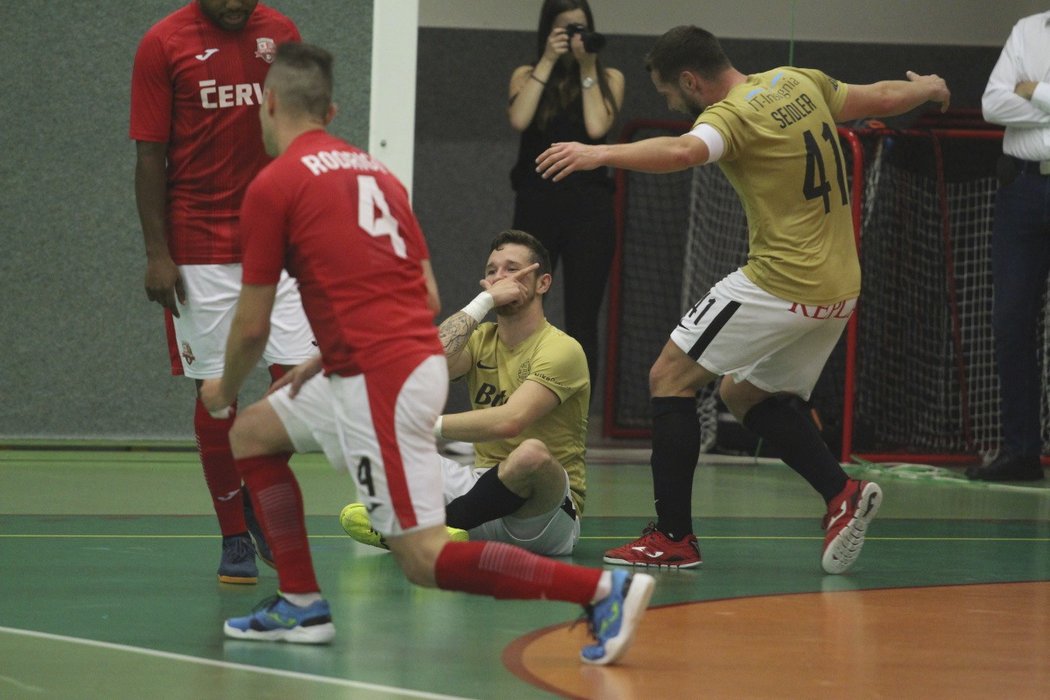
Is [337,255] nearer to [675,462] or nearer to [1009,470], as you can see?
[675,462]

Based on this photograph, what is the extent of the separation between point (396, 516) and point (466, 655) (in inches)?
16.5

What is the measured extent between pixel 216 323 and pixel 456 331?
0.80m

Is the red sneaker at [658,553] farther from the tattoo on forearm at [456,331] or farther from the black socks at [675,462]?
the tattoo on forearm at [456,331]

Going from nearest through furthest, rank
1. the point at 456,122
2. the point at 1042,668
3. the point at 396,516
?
the point at 396,516 < the point at 1042,668 < the point at 456,122

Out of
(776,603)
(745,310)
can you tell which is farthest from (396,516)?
(745,310)

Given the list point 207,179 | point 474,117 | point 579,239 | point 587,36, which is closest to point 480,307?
point 207,179

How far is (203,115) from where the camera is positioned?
184 inches

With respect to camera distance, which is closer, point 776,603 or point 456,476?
point 776,603

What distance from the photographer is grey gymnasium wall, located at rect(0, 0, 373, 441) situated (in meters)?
7.79

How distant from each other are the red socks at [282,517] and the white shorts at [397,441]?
0.94ft

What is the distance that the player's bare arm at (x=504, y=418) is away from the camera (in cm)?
489

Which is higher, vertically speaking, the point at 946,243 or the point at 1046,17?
the point at 1046,17

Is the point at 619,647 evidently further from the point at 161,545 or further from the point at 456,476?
the point at 161,545

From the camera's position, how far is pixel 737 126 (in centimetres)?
483
